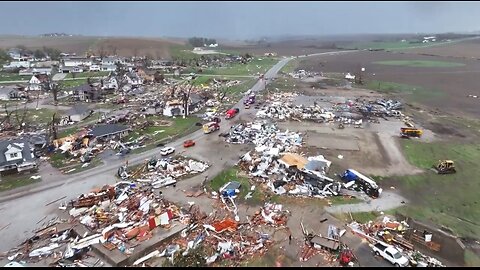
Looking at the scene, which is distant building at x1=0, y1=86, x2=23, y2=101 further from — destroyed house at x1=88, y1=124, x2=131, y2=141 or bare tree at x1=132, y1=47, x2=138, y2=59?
bare tree at x1=132, y1=47, x2=138, y2=59

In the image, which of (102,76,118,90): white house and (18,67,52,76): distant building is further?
(18,67,52,76): distant building

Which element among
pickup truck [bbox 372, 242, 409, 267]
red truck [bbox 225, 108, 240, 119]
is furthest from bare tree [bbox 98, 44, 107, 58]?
pickup truck [bbox 372, 242, 409, 267]

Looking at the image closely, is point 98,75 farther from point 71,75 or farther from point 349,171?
point 349,171

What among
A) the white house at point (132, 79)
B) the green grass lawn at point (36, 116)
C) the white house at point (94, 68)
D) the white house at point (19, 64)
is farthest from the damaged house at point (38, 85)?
the white house at point (19, 64)

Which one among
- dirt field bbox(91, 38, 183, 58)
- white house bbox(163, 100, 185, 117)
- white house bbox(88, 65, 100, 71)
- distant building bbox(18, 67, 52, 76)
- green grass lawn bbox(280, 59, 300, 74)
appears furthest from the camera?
dirt field bbox(91, 38, 183, 58)

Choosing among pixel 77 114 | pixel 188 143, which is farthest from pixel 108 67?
pixel 188 143

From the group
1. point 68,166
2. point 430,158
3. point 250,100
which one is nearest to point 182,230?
point 68,166
